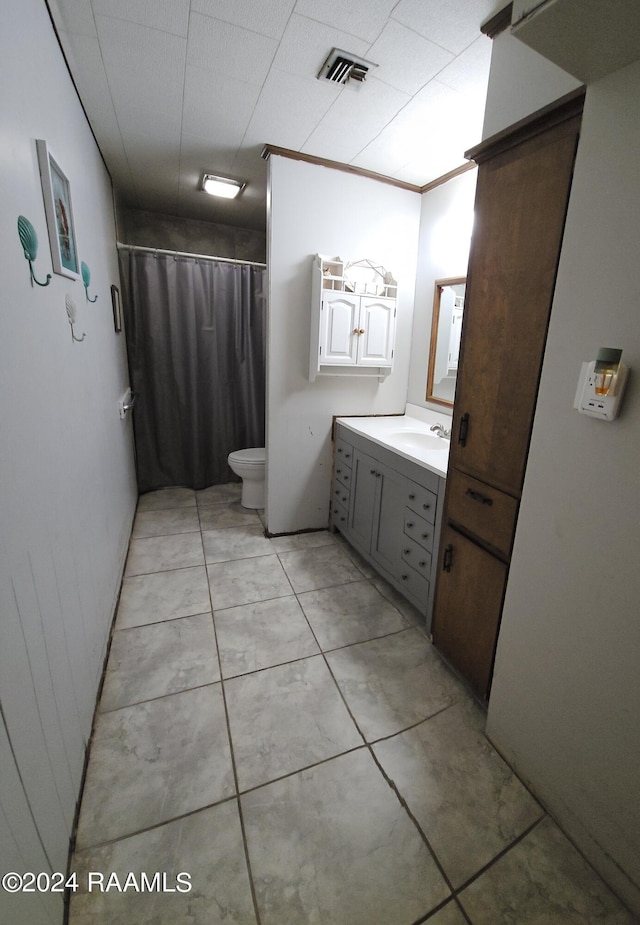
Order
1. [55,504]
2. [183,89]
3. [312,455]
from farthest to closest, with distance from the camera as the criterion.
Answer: [312,455]
[183,89]
[55,504]

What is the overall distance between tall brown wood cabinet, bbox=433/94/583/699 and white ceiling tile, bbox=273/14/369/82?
65cm

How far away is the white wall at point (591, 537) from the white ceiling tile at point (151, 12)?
4.46 ft

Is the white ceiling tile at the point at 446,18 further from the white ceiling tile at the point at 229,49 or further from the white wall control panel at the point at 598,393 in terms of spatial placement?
the white wall control panel at the point at 598,393

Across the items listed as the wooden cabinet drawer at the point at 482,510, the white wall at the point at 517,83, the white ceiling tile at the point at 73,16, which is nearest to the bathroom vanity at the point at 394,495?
the wooden cabinet drawer at the point at 482,510

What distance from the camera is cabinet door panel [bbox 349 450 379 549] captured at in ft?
7.38

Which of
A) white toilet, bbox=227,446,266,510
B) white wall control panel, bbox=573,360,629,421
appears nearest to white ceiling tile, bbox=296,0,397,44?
white wall control panel, bbox=573,360,629,421

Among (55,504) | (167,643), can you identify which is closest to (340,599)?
(167,643)

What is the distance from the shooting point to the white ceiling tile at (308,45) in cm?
133

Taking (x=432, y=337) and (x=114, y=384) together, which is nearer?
(x=114, y=384)

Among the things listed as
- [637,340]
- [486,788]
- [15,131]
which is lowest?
[486,788]

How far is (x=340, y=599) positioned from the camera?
2111 millimetres

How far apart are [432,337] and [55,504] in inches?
91.2

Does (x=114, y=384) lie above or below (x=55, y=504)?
above

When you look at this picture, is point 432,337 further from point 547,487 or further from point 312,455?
point 547,487
